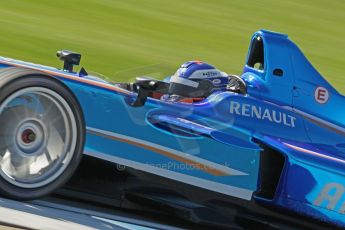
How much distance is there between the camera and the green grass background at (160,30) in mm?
12305

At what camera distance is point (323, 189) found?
5520mm

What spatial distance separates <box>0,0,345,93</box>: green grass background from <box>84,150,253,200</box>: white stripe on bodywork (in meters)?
5.97

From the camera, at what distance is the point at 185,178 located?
5184 mm

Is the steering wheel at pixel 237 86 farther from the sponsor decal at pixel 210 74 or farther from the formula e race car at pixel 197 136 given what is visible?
the sponsor decal at pixel 210 74

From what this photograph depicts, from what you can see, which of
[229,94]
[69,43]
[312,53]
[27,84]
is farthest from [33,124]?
[312,53]

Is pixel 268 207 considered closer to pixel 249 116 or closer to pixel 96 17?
pixel 249 116

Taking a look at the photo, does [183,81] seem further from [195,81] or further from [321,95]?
[321,95]

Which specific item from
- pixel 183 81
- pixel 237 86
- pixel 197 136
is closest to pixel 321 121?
pixel 237 86

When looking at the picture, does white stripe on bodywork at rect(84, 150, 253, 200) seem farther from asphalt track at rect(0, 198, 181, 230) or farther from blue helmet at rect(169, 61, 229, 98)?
blue helmet at rect(169, 61, 229, 98)

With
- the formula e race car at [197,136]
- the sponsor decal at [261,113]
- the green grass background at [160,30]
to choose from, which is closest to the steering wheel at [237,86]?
the formula e race car at [197,136]

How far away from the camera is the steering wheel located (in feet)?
19.4

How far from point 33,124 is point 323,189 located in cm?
227

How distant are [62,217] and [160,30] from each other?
10614 mm

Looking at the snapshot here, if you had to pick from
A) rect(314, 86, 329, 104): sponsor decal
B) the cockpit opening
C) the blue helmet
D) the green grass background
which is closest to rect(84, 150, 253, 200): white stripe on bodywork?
the blue helmet
